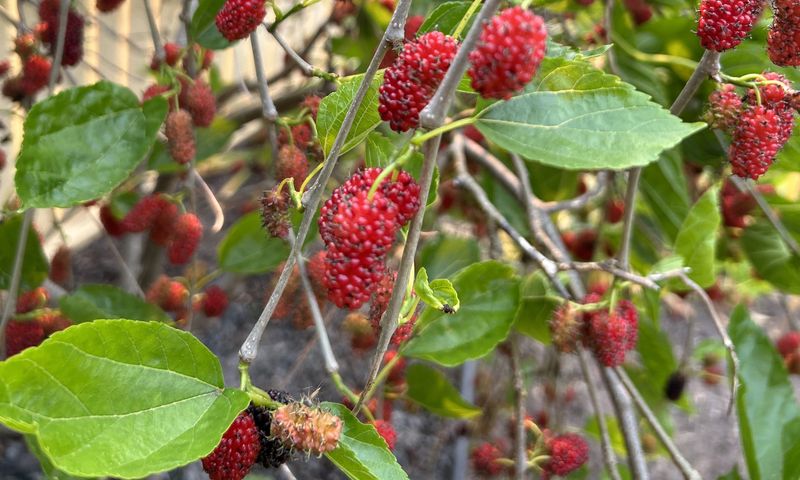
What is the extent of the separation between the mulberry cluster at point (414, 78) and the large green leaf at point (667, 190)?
2.22 feet

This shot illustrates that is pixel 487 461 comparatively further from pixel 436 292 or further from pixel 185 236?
pixel 436 292

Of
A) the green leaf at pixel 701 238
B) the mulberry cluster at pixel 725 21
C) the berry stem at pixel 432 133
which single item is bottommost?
the green leaf at pixel 701 238

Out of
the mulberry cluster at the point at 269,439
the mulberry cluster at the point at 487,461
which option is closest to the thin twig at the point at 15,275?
the mulberry cluster at the point at 269,439

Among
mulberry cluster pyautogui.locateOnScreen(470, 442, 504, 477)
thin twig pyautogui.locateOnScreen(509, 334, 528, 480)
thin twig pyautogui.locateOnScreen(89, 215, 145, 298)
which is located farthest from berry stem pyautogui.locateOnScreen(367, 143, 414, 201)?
mulberry cluster pyautogui.locateOnScreen(470, 442, 504, 477)

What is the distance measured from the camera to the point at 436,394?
1.07 meters

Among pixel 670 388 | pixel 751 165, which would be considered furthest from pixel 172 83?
pixel 670 388

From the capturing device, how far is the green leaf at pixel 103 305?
95cm

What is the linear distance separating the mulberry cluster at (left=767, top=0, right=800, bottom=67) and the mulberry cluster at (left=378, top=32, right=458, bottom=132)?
27cm

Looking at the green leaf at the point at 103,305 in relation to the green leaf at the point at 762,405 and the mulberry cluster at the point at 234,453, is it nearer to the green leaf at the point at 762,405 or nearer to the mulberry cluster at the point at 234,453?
the mulberry cluster at the point at 234,453

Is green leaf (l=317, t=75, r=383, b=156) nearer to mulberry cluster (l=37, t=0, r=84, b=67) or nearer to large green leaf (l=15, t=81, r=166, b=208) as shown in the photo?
large green leaf (l=15, t=81, r=166, b=208)

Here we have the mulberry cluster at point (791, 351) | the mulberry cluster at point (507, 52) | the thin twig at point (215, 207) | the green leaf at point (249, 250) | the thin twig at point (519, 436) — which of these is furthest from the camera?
the mulberry cluster at point (791, 351)

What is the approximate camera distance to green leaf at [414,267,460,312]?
0.49 metres

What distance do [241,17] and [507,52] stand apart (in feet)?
1.16

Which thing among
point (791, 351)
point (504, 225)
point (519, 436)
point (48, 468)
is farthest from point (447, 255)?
point (791, 351)
